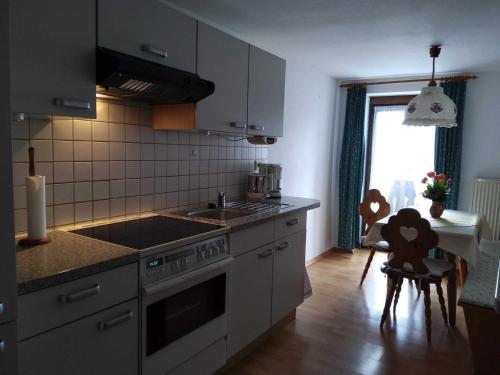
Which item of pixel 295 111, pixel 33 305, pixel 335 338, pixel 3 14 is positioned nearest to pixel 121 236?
pixel 33 305

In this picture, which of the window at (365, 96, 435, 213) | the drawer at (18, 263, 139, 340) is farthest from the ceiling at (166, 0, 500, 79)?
the drawer at (18, 263, 139, 340)

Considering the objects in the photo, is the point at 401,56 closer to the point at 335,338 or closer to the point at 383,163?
the point at 383,163

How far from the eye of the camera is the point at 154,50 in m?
1.86

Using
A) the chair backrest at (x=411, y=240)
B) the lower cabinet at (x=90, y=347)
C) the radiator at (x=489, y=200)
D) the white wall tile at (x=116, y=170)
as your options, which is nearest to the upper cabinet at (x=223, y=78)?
the white wall tile at (x=116, y=170)

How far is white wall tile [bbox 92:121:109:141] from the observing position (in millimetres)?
1998

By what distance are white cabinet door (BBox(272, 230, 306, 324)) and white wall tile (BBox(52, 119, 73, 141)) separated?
4.83 feet

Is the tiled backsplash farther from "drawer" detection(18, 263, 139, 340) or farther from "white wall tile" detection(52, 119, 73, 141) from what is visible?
"drawer" detection(18, 263, 139, 340)

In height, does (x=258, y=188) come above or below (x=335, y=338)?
above

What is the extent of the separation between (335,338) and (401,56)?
273 cm

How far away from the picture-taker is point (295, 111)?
4109mm

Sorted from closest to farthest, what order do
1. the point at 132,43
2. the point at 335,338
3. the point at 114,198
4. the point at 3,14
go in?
the point at 3,14, the point at 132,43, the point at 114,198, the point at 335,338

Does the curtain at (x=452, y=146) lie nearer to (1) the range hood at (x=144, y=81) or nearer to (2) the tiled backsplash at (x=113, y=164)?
(2) the tiled backsplash at (x=113, y=164)

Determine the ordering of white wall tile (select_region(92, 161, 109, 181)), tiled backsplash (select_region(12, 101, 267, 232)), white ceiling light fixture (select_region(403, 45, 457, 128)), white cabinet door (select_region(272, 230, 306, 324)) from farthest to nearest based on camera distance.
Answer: white ceiling light fixture (select_region(403, 45, 457, 128)) → white cabinet door (select_region(272, 230, 306, 324)) → white wall tile (select_region(92, 161, 109, 181)) → tiled backsplash (select_region(12, 101, 267, 232))

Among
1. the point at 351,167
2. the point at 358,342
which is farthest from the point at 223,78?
the point at 351,167
